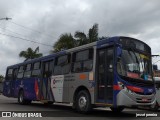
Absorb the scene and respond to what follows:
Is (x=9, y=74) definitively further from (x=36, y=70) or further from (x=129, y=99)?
(x=129, y=99)

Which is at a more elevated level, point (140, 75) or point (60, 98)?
point (140, 75)

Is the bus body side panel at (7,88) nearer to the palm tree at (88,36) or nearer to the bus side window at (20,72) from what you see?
the bus side window at (20,72)

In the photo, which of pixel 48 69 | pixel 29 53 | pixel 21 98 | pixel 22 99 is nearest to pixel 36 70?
pixel 48 69

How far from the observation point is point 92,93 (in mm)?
12430

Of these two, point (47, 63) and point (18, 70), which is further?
point (18, 70)

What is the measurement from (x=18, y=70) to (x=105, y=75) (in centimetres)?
1100

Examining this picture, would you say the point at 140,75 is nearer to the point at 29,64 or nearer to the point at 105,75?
the point at 105,75

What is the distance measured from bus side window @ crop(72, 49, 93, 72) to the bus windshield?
1.78 meters

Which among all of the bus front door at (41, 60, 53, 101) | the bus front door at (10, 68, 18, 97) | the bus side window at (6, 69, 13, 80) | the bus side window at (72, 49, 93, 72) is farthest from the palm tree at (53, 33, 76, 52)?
the bus side window at (72, 49, 93, 72)

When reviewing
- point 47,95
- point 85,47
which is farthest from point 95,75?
point 47,95

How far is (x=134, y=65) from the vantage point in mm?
11773

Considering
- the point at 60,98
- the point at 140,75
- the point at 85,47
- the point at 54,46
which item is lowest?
the point at 60,98

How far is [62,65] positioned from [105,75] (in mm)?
3818

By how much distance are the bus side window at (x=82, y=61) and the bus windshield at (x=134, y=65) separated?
5.85 feet
